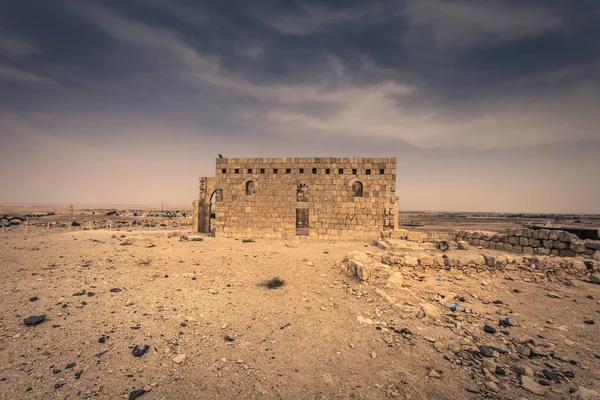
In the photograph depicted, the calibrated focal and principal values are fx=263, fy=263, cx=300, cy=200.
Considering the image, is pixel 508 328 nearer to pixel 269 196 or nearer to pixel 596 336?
pixel 596 336

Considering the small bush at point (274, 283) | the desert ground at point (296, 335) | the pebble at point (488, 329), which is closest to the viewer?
the desert ground at point (296, 335)

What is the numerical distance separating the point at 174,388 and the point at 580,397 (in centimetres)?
487

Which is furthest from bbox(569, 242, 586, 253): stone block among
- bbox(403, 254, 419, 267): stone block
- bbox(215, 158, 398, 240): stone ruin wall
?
bbox(215, 158, 398, 240): stone ruin wall

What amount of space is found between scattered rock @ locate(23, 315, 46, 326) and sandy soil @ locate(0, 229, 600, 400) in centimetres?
10

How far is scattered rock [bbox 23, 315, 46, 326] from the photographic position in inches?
180

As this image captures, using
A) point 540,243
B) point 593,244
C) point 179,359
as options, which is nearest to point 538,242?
point 540,243

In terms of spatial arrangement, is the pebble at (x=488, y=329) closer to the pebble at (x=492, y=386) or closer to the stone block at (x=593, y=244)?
the pebble at (x=492, y=386)

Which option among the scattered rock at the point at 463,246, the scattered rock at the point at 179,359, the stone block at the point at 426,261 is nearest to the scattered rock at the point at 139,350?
the scattered rock at the point at 179,359

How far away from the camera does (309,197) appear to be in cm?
1725

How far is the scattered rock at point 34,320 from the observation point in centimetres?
457

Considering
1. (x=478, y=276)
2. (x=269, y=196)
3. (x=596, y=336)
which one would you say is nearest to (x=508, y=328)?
(x=596, y=336)

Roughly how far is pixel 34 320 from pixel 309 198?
45.4 feet

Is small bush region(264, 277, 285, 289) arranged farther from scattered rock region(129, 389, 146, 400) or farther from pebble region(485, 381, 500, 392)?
pebble region(485, 381, 500, 392)

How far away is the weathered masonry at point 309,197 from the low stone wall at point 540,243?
5.08 meters
